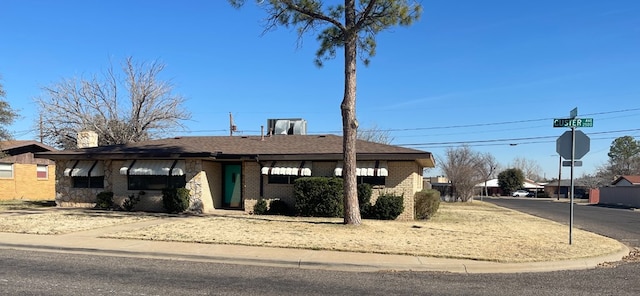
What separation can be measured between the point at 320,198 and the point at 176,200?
5885mm

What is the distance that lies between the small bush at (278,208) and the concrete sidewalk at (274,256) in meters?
8.63

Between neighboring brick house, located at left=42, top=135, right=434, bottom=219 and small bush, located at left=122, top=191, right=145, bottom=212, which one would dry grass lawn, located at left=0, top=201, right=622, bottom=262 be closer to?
small bush, located at left=122, top=191, right=145, bottom=212

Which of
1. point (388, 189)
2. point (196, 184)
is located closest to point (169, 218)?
point (196, 184)

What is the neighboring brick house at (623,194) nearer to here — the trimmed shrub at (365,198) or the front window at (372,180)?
the front window at (372,180)

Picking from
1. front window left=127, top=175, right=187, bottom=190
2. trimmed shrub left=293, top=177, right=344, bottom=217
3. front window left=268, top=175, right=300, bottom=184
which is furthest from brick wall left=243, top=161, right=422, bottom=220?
front window left=127, top=175, right=187, bottom=190

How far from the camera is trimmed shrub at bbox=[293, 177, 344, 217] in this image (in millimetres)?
18969

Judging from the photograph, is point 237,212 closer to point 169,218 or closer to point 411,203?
point 169,218

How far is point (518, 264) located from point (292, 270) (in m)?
4.39

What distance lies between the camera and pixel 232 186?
72.5 feet

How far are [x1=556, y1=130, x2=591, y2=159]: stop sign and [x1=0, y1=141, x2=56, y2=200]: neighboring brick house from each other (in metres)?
28.5

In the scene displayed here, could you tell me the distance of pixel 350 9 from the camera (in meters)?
15.1

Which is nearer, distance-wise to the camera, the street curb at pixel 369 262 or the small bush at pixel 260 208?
the street curb at pixel 369 262

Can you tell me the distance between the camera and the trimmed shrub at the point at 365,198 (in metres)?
19.0

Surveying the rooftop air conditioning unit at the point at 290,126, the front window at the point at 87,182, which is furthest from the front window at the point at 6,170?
the rooftop air conditioning unit at the point at 290,126
